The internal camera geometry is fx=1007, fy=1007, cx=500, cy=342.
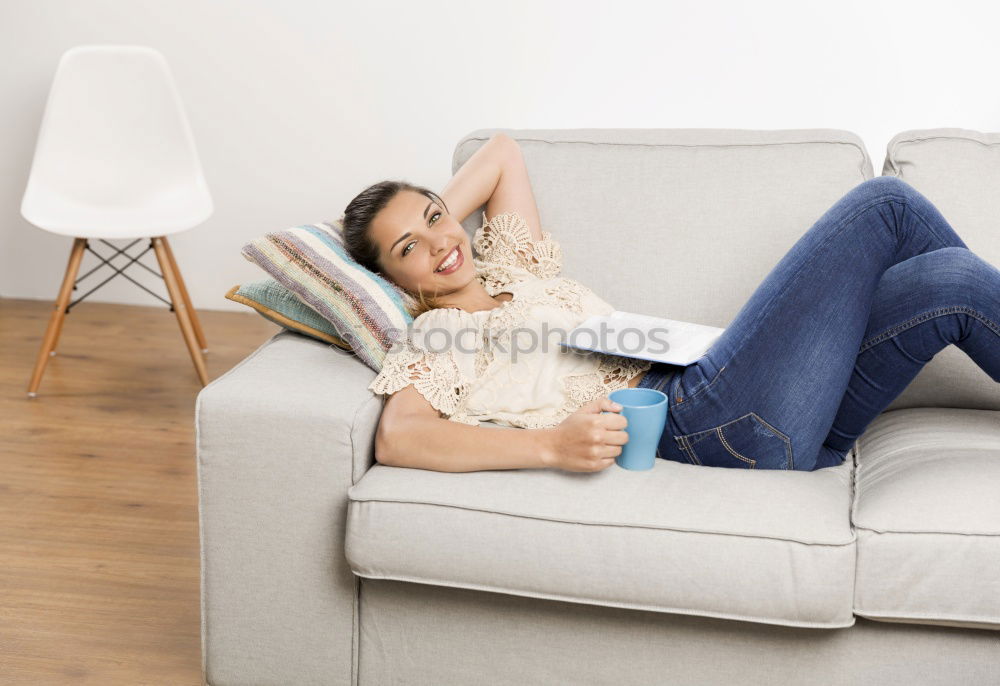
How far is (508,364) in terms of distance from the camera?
175 cm

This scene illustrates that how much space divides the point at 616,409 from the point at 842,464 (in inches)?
19.9

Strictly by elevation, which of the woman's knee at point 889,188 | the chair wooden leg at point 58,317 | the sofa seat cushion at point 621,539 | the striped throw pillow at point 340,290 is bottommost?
the chair wooden leg at point 58,317

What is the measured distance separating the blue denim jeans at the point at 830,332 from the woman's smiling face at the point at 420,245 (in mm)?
477

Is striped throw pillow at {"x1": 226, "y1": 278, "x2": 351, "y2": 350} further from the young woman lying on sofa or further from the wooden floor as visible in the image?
the wooden floor

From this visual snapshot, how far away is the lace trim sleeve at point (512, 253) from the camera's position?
6.30 ft

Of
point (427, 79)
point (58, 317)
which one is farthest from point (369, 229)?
point (427, 79)

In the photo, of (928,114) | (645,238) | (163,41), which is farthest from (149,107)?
(928,114)

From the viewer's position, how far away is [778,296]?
1591mm

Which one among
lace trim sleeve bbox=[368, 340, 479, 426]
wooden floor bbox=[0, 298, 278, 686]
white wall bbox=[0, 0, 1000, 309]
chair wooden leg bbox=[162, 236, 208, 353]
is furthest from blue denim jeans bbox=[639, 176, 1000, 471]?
chair wooden leg bbox=[162, 236, 208, 353]

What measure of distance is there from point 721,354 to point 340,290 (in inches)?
25.3

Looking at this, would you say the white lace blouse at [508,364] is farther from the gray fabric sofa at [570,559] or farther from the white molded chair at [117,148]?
the white molded chair at [117,148]

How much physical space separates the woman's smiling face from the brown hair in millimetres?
13

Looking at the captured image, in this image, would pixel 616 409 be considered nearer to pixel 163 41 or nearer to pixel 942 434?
pixel 942 434

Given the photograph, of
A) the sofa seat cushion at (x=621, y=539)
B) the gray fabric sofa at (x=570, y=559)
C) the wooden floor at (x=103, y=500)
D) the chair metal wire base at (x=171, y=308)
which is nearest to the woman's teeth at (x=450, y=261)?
the gray fabric sofa at (x=570, y=559)
